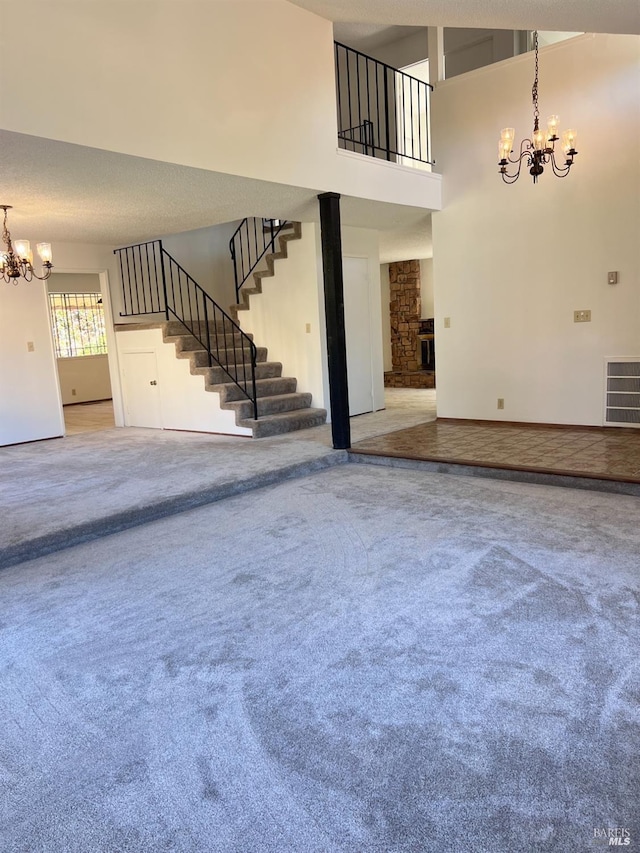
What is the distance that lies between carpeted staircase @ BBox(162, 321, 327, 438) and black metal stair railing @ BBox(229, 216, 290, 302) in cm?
129

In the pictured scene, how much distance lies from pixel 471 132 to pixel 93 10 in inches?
173

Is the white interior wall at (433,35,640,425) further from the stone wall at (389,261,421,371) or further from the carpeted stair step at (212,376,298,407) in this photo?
the stone wall at (389,261,421,371)

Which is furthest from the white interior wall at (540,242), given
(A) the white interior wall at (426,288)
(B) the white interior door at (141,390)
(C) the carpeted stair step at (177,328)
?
(A) the white interior wall at (426,288)

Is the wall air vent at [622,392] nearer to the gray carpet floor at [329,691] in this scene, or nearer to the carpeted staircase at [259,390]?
the gray carpet floor at [329,691]

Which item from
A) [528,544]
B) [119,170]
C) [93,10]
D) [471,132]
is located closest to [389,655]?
[528,544]

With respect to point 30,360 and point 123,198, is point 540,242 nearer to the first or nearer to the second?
point 123,198

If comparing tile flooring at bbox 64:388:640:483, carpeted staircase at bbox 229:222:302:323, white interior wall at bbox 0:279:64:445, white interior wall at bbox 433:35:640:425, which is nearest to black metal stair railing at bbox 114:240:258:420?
carpeted staircase at bbox 229:222:302:323

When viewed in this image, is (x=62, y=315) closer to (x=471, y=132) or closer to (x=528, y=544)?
(x=471, y=132)

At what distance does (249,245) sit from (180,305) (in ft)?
4.65

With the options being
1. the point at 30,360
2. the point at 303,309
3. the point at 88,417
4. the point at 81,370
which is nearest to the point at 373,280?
the point at 303,309

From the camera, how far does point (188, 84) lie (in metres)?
4.01

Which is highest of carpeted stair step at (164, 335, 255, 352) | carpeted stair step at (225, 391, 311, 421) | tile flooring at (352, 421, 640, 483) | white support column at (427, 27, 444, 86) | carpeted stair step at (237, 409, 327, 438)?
white support column at (427, 27, 444, 86)

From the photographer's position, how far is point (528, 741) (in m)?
1.82

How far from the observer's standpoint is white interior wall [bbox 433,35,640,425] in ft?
18.6
